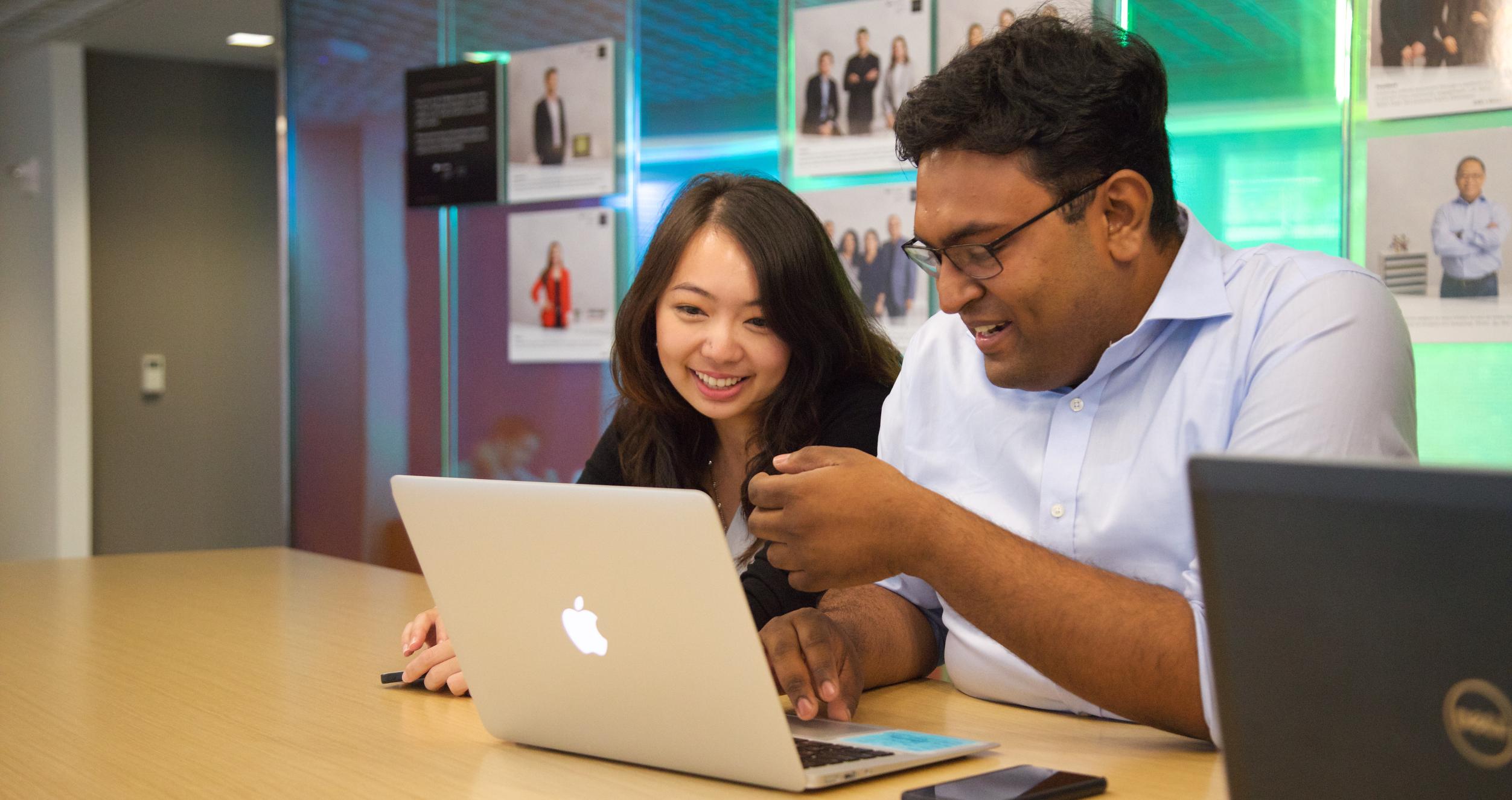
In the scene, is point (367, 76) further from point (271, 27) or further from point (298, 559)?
point (298, 559)

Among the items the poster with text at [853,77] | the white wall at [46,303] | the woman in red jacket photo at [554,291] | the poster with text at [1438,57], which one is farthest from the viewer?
the white wall at [46,303]

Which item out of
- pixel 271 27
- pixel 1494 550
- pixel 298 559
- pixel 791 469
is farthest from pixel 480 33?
pixel 1494 550

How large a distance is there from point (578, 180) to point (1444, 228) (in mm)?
2466

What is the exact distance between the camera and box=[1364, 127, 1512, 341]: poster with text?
8.22 feet

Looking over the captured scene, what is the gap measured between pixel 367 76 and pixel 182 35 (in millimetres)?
1756

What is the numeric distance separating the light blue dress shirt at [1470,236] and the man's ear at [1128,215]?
1422 mm

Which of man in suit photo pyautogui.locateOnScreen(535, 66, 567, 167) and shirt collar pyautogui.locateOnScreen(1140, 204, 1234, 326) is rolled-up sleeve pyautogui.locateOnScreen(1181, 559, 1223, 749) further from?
man in suit photo pyautogui.locateOnScreen(535, 66, 567, 167)

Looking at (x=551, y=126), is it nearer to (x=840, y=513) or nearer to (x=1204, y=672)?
(x=840, y=513)

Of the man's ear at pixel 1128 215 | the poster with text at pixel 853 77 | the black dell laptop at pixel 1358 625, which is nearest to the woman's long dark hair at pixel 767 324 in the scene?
the man's ear at pixel 1128 215

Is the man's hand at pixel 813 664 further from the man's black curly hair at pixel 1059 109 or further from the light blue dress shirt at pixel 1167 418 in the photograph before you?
the man's black curly hair at pixel 1059 109

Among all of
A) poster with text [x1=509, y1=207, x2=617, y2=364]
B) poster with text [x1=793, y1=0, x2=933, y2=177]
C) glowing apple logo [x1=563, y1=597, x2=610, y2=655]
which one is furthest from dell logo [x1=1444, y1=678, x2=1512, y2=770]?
poster with text [x1=509, y1=207, x2=617, y2=364]

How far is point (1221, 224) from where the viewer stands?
111 inches

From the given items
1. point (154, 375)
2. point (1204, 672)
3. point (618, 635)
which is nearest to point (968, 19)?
point (1204, 672)

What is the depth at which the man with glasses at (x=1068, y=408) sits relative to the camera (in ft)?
3.77
